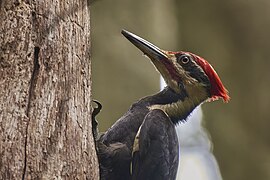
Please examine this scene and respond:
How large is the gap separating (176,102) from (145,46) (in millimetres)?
278

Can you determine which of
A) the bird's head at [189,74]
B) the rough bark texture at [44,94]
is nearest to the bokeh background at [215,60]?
the bird's head at [189,74]

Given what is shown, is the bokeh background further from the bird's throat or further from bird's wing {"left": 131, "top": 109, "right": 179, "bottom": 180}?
bird's wing {"left": 131, "top": 109, "right": 179, "bottom": 180}

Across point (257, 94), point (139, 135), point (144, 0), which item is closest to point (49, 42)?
point (139, 135)

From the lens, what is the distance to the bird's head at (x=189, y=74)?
3033mm

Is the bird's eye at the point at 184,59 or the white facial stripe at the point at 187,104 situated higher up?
the bird's eye at the point at 184,59

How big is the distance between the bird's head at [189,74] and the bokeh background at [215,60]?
0.25 m

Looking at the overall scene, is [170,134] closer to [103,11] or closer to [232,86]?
[232,86]

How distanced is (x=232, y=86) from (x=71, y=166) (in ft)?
4.85

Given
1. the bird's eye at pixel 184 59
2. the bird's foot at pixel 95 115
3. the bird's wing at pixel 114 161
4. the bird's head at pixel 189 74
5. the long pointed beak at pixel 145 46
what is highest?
the long pointed beak at pixel 145 46

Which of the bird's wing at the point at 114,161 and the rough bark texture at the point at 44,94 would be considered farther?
the bird's wing at the point at 114,161

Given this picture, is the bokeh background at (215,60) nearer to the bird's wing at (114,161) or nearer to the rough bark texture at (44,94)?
the bird's wing at (114,161)

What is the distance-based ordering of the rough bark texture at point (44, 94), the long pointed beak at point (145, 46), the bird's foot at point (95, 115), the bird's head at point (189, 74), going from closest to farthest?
the rough bark texture at point (44, 94), the bird's foot at point (95, 115), the long pointed beak at point (145, 46), the bird's head at point (189, 74)

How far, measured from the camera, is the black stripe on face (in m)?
3.07

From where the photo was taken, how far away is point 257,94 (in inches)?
126
